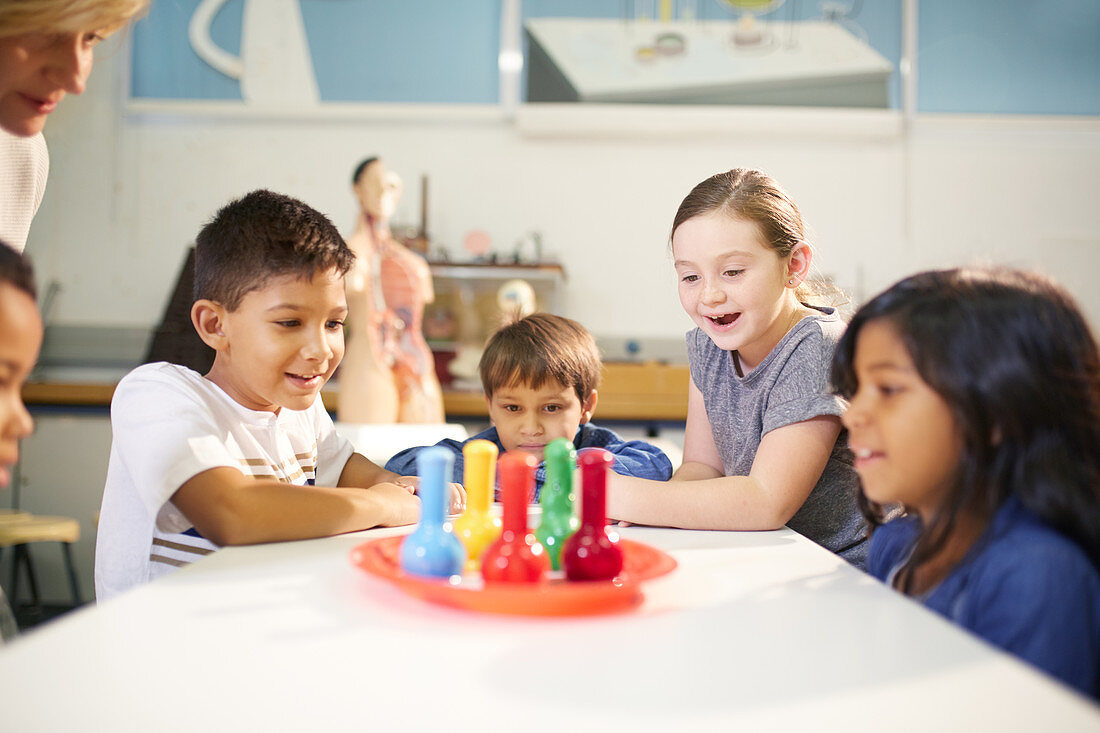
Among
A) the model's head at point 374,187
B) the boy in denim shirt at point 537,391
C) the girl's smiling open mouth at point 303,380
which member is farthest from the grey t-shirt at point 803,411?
the model's head at point 374,187

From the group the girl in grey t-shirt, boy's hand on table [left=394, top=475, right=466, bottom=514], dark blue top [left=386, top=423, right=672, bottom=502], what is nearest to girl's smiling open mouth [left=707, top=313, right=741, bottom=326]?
the girl in grey t-shirt

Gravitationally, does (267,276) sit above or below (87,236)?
below

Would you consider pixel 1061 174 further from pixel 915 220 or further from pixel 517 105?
pixel 517 105

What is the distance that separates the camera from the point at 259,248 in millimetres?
958

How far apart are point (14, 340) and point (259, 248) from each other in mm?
451

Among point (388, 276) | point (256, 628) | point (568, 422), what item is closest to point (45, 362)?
point (388, 276)

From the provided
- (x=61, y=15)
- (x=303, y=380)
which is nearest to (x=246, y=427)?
(x=303, y=380)

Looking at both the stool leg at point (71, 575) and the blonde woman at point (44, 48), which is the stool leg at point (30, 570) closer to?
the stool leg at point (71, 575)

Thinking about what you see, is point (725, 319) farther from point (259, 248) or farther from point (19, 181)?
point (19, 181)

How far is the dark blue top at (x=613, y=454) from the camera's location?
3.53ft

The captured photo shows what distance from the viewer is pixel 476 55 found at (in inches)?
146

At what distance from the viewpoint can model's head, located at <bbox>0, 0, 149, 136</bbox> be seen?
2.04 ft

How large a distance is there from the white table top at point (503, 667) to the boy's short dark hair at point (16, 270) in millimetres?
207

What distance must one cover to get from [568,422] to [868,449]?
1.93 feet
